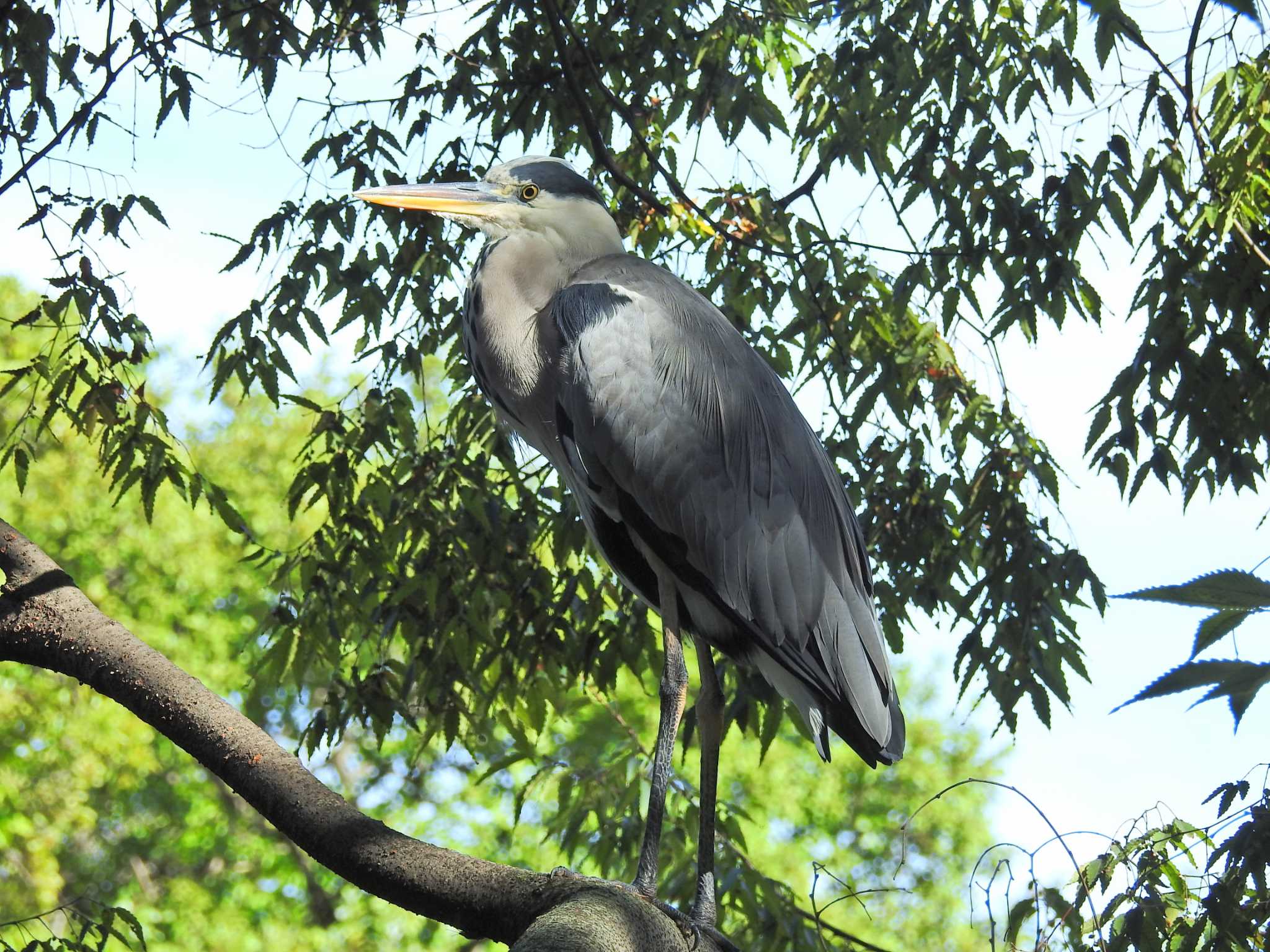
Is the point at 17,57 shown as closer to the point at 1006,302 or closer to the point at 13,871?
the point at 1006,302

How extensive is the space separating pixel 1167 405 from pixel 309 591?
199 centimetres

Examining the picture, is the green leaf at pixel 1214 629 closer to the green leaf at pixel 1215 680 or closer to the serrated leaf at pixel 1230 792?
the green leaf at pixel 1215 680

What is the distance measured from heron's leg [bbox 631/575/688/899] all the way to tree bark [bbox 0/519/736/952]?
306 millimetres

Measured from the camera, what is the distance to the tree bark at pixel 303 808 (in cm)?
149

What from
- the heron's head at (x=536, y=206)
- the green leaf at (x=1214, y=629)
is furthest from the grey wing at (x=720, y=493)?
the green leaf at (x=1214, y=629)

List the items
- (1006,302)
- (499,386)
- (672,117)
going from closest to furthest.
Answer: (499,386), (1006,302), (672,117)

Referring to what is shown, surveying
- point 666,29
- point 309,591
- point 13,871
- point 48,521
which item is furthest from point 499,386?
point 48,521

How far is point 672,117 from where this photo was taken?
121 inches

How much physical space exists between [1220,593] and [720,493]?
75.3 inches

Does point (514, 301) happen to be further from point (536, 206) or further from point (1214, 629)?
point (1214, 629)

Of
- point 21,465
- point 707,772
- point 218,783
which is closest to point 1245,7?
point 707,772

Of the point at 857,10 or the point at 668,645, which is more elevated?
the point at 857,10

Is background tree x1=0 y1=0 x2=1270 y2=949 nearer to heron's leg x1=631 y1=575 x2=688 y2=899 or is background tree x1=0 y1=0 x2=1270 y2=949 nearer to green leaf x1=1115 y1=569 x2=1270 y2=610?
heron's leg x1=631 y1=575 x2=688 y2=899

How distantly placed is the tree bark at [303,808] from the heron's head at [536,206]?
109 cm
